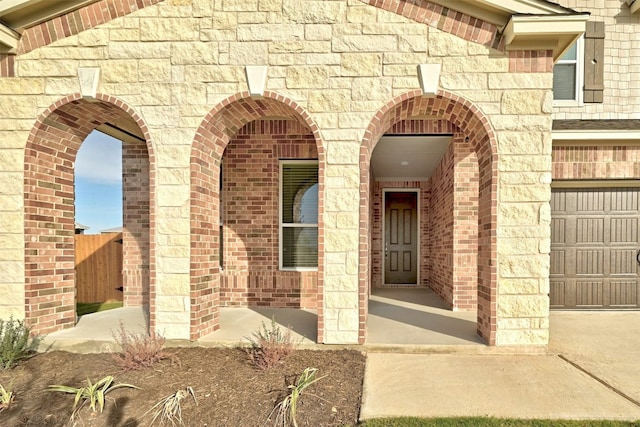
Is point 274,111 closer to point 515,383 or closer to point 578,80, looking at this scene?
point 515,383

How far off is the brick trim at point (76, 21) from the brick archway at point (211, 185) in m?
1.76

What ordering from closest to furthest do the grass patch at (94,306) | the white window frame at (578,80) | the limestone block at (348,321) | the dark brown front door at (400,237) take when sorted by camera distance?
the limestone block at (348,321) < the white window frame at (578,80) < the grass patch at (94,306) < the dark brown front door at (400,237)

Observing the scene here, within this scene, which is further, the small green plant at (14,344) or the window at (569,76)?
the window at (569,76)

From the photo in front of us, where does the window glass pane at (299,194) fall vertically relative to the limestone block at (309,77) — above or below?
below

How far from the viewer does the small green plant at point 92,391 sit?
3.12 m

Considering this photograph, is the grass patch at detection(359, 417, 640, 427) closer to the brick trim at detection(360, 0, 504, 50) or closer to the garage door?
the garage door

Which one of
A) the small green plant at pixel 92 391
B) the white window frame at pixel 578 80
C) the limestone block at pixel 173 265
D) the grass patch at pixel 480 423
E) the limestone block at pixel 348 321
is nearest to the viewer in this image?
the grass patch at pixel 480 423

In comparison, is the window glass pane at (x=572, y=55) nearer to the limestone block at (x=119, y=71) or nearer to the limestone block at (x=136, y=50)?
the limestone block at (x=136, y=50)

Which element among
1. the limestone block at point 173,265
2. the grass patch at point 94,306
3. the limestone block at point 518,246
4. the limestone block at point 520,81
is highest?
the limestone block at point 520,81

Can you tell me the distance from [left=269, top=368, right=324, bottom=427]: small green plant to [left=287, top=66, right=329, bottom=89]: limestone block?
3431 mm

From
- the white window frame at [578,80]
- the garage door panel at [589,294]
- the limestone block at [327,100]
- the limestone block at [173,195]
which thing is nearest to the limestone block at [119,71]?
the limestone block at [173,195]

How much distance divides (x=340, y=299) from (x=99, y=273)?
7.17 m

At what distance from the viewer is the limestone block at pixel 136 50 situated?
452 centimetres

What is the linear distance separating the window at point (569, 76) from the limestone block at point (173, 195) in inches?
273
